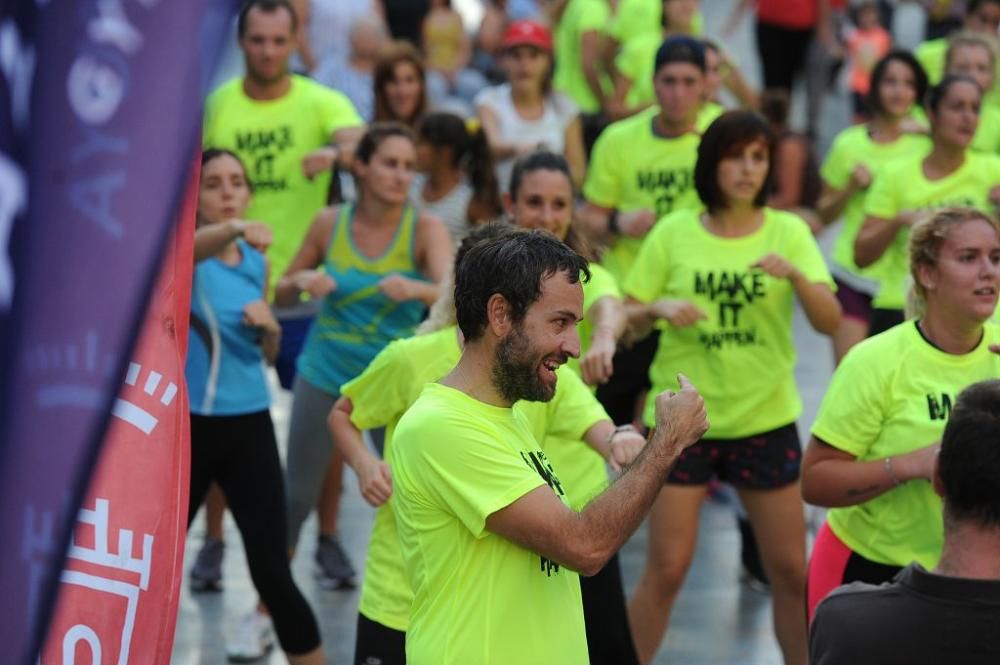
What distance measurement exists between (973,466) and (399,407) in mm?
1980

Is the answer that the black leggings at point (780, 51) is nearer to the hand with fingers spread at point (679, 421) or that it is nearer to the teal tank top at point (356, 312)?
the teal tank top at point (356, 312)

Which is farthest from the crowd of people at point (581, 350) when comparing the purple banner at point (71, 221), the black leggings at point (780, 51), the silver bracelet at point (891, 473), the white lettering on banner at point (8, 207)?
the black leggings at point (780, 51)

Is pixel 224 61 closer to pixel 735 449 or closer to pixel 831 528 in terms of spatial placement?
pixel 831 528

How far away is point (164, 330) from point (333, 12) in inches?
Result: 341

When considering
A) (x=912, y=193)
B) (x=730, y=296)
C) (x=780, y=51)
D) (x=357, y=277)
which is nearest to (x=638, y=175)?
(x=912, y=193)

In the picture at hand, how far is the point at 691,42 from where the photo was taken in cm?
742

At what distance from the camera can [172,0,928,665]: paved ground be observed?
6.44m

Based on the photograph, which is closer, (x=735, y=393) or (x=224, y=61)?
(x=224, y=61)

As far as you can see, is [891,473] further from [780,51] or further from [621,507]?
[780,51]

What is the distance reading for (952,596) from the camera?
2.83m

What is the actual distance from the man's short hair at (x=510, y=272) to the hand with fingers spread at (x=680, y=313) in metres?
2.15

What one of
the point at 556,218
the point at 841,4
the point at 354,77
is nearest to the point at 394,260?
the point at 556,218

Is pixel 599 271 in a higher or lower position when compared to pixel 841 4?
lower

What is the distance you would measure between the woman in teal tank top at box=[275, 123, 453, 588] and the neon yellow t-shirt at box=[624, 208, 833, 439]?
38.2 inches
